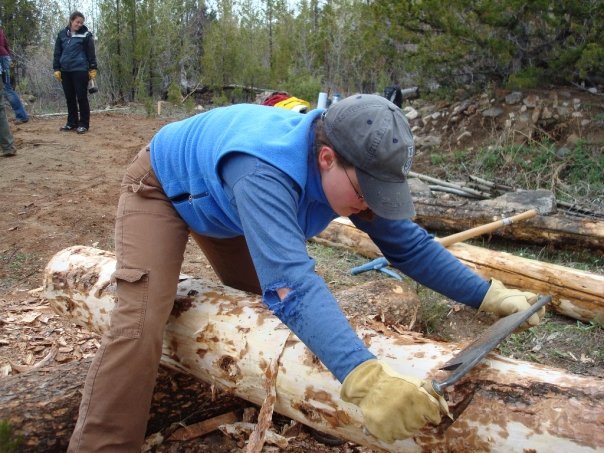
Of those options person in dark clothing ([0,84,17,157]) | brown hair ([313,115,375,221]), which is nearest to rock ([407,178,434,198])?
brown hair ([313,115,375,221])

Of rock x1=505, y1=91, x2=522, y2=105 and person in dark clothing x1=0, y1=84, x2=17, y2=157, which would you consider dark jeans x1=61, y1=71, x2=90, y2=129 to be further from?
rock x1=505, y1=91, x2=522, y2=105

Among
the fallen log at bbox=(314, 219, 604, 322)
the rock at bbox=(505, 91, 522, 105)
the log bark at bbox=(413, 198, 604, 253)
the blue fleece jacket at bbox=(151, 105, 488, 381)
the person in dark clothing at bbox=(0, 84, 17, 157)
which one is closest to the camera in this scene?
the blue fleece jacket at bbox=(151, 105, 488, 381)

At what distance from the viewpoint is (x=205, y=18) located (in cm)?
1559

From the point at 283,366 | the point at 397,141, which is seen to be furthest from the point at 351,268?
the point at 397,141

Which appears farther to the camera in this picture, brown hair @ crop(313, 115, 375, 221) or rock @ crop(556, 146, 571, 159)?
rock @ crop(556, 146, 571, 159)

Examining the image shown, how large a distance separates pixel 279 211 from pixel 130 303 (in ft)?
2.37

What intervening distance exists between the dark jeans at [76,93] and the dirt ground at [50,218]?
0.28 metres

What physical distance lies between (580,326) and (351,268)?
5.43 ft

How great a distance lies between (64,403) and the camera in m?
2.20

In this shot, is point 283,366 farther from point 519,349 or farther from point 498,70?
point 498,70

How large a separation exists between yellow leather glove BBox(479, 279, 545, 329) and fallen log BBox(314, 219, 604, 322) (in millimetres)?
1604

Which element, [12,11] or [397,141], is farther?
[12,11]

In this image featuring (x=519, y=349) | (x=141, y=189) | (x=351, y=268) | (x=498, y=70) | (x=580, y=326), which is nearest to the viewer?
(x=141, y=189)

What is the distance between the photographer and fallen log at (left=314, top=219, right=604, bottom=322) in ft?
11.7
